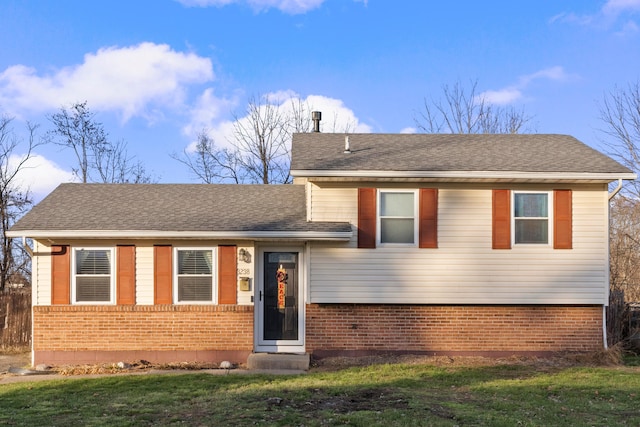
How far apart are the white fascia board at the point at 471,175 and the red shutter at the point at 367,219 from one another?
54cm

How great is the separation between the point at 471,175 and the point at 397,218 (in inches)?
64.9

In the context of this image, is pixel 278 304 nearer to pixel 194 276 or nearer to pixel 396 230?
pixel 194 276

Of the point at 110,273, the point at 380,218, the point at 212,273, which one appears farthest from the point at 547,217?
the point at 110,273

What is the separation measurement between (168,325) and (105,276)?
5.26ft

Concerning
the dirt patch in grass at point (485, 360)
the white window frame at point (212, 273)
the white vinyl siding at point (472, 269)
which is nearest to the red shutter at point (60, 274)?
the white window frame at point (212, 273)

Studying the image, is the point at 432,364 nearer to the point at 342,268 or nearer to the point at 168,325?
the point at 342,268

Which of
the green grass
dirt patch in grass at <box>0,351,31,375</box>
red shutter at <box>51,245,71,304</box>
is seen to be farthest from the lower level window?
the green grass

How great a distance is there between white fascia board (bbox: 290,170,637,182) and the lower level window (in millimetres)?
4318

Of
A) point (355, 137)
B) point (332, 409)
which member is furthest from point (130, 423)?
point (355, 137)

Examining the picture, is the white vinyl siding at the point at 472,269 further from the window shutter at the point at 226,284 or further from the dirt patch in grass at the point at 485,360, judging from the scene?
the window shutter at the point at 226,284

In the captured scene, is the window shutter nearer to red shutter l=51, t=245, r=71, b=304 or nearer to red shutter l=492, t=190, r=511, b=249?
red shutter l=51, t=245, r=71, b=304

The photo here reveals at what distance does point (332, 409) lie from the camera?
7617mm

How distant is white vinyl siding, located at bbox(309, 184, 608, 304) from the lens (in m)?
11.6

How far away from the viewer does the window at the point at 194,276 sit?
11828mm
